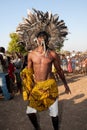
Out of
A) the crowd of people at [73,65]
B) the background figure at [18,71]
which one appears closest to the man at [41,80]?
the background figure at [18,71]

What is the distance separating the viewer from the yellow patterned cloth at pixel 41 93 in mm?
5531

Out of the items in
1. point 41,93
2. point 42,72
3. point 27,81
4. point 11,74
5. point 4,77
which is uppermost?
point 42,72

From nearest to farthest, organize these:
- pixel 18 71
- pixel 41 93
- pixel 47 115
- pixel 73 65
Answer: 1. pixel 41 93
2. pixel 47 115
3. pixel 18 71
4. pixel 73 65

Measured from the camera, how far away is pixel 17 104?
959cm

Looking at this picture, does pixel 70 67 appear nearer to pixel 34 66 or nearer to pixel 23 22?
pixel 23 22

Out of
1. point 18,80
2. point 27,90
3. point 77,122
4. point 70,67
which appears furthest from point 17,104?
point 70,67

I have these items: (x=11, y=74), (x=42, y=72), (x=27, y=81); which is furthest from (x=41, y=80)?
(x=11, y=74)

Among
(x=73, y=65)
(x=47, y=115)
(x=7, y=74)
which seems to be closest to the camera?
(x=47, y=115)

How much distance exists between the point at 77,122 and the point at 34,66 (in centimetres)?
191

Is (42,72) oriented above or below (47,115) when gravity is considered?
above

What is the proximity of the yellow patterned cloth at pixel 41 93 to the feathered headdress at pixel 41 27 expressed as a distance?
239 centimetres

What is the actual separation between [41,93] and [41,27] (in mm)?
2854

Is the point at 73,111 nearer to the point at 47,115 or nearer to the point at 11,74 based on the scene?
the point at 47,115

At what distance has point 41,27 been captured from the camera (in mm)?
8031
